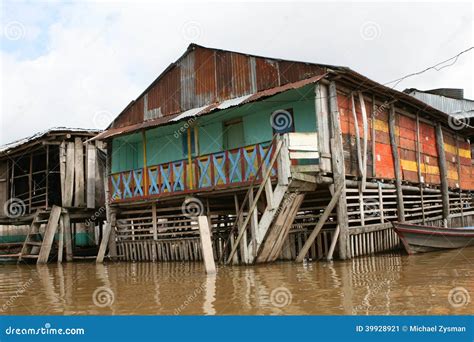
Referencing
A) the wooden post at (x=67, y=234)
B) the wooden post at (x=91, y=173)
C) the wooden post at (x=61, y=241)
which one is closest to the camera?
the wooden post at (x=61, y=241)

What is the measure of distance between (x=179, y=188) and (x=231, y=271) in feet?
15.5

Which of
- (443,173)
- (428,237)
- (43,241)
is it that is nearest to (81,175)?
(43,241)

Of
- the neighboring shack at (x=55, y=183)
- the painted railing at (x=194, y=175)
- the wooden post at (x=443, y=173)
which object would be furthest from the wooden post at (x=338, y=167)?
the neighboring shack at (x=55, y=183)

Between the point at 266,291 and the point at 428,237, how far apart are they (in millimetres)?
7610

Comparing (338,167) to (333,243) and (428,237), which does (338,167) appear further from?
(428,237)

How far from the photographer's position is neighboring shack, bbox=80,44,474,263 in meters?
12.4

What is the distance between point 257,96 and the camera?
43.2 feet

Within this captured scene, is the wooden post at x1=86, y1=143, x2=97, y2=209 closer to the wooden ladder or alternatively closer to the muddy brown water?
the wooden ladder

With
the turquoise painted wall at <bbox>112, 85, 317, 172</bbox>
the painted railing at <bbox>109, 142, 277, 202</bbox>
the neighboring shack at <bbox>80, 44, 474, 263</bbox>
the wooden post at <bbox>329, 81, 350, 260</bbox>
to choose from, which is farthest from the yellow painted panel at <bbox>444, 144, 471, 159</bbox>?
the painted railing at <bbox>109, 142, 277, 202</bbox>

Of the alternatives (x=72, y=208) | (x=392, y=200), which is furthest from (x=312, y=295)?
(x=72, y=208)

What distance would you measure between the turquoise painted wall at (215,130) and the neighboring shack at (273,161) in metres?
0.04

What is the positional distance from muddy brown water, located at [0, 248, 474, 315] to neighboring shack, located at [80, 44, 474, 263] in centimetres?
165

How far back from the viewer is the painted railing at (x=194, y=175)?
42.8ft

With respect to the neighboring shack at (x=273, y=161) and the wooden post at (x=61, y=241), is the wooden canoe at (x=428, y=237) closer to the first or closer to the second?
the neighboring shack at (x=273, y=161)
